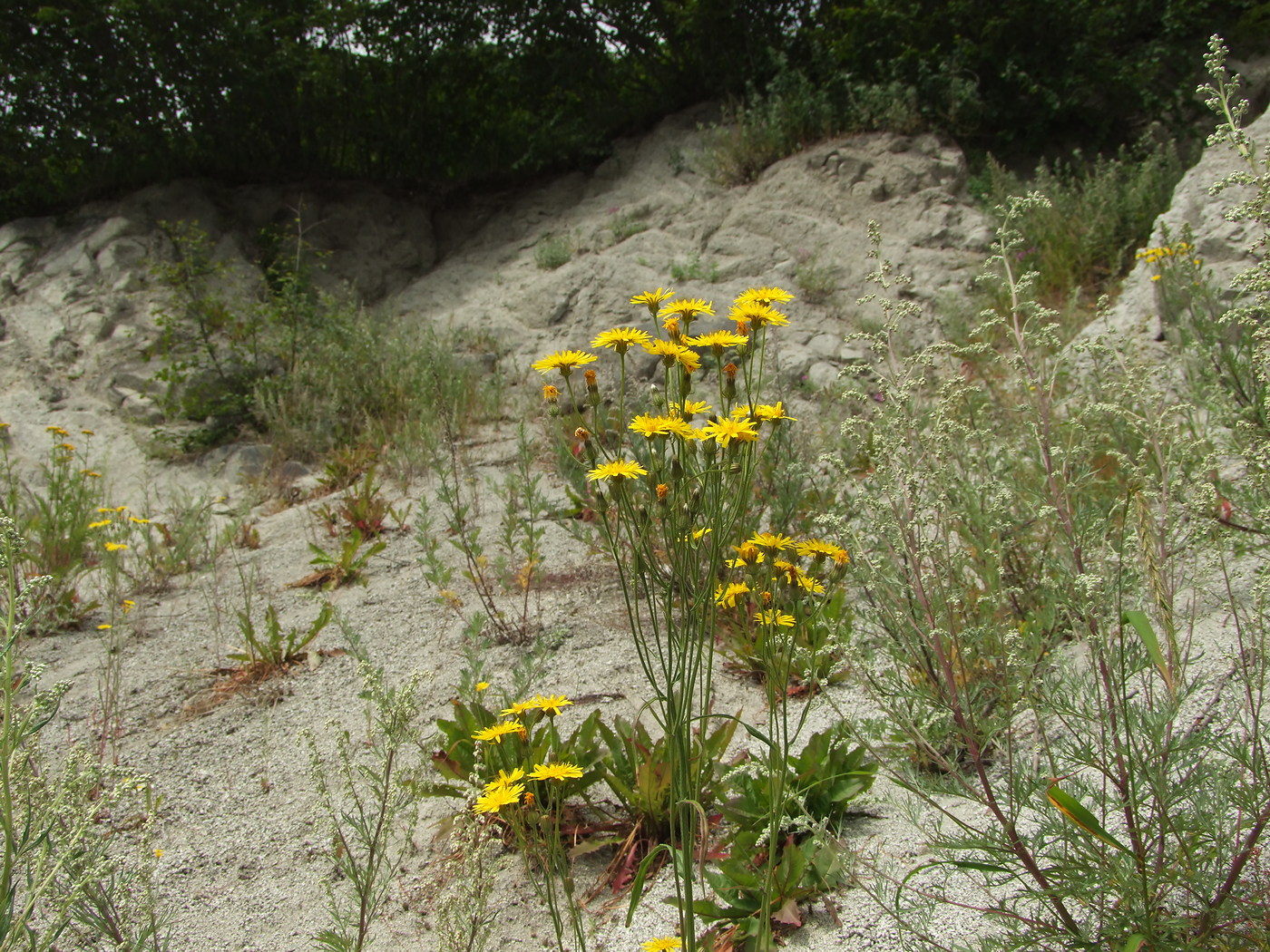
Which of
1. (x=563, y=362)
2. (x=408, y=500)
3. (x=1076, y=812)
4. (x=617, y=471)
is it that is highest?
(x=563, y=362)

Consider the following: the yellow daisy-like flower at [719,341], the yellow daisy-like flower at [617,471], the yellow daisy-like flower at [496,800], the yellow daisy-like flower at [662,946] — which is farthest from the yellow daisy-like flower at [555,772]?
the yellow daisy-like flower at [719,341]

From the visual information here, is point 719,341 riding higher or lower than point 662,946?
higher

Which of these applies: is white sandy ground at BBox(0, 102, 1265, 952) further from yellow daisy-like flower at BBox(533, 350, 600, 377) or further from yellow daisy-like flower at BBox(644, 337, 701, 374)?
yellow daisy-like flower at BBox(533, 350, 600, 377)

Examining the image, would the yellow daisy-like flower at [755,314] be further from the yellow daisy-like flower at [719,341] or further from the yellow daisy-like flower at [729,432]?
the yellow daisy-like flower at [729,432]

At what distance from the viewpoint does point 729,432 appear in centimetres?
129

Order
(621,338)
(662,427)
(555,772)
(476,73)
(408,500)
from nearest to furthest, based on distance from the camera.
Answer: (662,427)
(621,338)
(555,772)
(408,500)
(476,73)

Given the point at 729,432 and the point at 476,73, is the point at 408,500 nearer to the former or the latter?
the point at 729,432

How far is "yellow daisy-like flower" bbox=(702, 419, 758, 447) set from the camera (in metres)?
1.29

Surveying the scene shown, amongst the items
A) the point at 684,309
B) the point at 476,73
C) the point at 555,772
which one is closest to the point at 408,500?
the point at 555,772

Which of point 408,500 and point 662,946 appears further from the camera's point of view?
point 408,500

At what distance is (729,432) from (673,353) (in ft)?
0.58

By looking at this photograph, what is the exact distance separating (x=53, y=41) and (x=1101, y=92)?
9.29 metres

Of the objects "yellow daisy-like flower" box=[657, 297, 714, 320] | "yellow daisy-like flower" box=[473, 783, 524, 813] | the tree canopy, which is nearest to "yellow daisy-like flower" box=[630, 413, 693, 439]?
"yellow daisy-like flower" box=[657, 297, 714, 320]

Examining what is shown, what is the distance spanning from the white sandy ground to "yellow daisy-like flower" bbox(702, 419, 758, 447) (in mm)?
534
